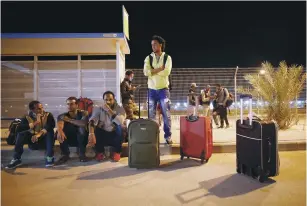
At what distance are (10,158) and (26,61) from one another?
164 inches

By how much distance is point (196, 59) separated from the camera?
42.1 m

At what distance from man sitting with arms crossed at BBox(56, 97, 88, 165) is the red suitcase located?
1.88 meters

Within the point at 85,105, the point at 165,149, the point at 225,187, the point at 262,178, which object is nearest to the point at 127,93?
the point at 85,105

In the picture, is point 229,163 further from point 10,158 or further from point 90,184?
point 10,158

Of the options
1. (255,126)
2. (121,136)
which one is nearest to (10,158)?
(121,136)

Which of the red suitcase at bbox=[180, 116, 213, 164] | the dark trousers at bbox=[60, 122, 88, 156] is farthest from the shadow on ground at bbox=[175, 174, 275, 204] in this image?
the dark trousers at bbox=[60, 122, 88, 156]

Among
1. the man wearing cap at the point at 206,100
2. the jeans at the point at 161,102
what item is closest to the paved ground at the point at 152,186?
the jeans at the point at 161,102

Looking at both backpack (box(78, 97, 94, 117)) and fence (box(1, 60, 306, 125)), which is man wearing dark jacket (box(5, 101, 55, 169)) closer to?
backpack (box(78, 97, 94, 117))

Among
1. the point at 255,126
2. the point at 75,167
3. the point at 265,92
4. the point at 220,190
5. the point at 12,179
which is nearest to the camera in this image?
the point at 220,190

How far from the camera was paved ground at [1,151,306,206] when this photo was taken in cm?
356

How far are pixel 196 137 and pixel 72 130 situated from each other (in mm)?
2359

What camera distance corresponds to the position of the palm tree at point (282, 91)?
332 inches

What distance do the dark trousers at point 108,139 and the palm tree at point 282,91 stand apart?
4.89m

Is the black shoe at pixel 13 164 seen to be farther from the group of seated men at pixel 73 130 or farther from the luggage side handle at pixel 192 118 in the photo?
the luggage side handle at pixel 192 118
